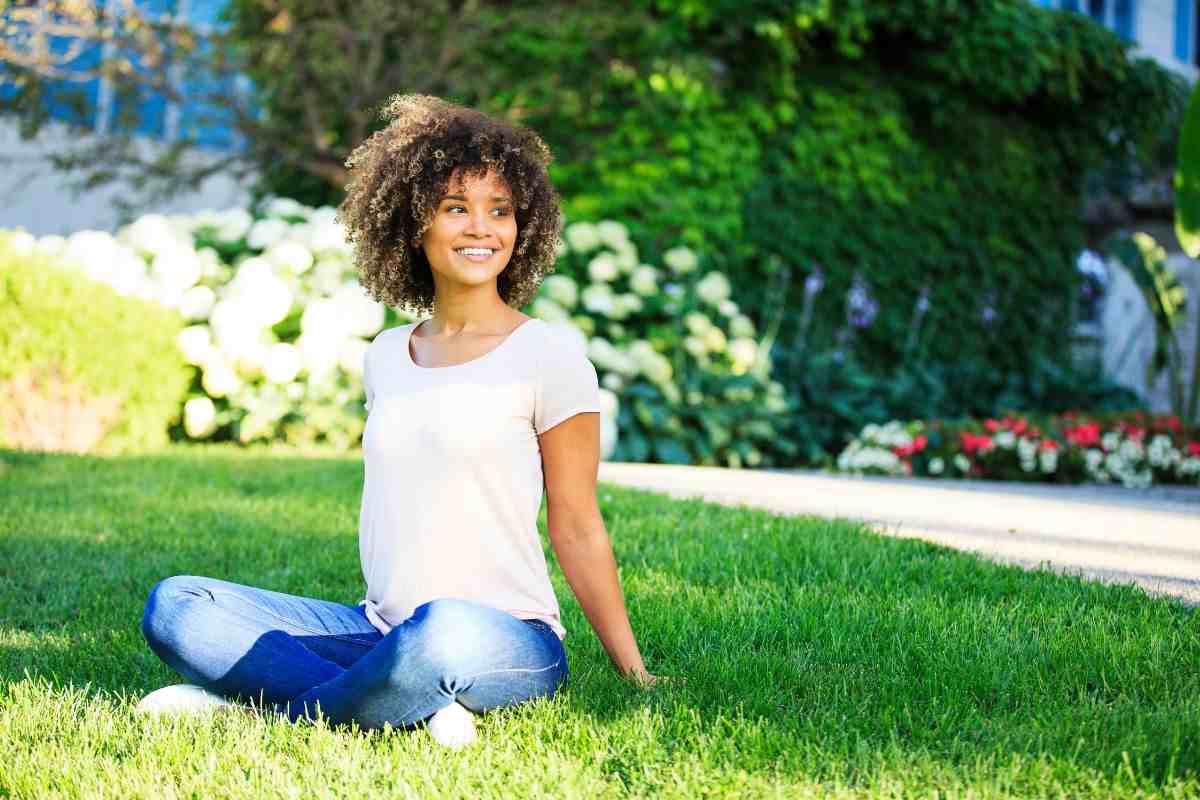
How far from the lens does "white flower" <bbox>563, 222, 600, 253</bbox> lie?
861cm

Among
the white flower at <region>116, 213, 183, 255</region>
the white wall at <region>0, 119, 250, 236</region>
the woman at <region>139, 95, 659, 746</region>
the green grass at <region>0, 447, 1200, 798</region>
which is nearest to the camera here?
the green grass at <region>0, 447, 1200, 798</region>

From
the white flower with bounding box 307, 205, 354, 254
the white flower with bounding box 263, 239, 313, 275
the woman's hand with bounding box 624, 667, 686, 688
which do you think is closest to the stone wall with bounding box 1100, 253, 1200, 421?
the white flower with bounding box 307, 205, 354, 254

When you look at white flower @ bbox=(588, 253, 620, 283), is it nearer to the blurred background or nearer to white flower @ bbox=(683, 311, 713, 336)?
the blurred background

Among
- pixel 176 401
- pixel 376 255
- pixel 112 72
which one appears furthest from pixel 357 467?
pixel 112 72

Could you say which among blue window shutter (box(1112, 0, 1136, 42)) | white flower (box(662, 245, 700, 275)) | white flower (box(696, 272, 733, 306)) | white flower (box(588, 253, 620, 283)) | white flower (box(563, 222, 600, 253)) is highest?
blue window shutter (box(1112, 0, 1136, 42))

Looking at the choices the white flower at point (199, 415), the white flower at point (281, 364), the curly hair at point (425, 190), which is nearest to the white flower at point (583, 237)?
the white flower at point (281, 364)

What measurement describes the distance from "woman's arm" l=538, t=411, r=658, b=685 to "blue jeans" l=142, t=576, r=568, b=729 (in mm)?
123

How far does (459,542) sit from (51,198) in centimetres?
980

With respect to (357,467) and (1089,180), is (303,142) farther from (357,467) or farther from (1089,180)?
(1089,180)

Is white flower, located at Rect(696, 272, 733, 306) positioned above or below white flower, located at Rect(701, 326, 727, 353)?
above

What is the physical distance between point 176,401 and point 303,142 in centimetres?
282

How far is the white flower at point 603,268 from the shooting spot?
8.38m

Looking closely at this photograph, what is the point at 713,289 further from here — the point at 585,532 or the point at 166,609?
the point at 166,609

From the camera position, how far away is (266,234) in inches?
314
